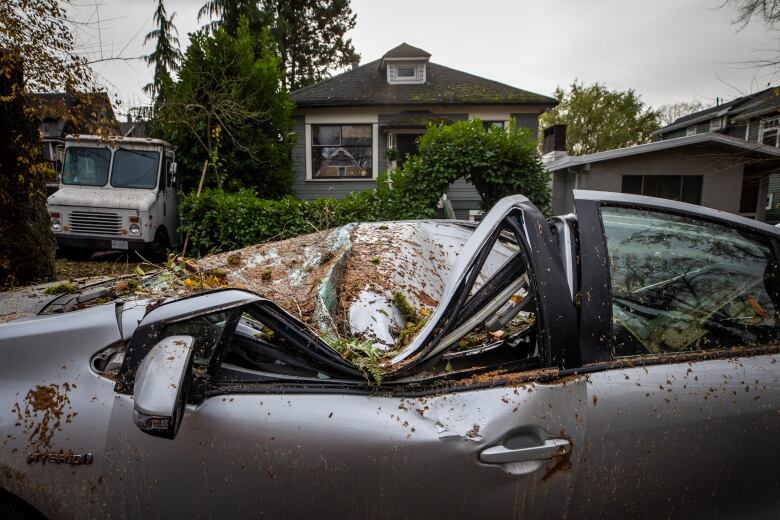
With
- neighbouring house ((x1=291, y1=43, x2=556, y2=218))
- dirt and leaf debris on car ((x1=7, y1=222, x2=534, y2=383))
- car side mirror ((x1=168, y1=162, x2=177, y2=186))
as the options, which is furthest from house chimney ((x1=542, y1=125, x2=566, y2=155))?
dirt and leaf debris on car ((x1=7, y1=222, x2=534, y2=383))

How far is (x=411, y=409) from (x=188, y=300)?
807mm

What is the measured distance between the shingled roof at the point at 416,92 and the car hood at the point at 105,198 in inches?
241

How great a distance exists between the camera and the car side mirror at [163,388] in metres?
1.20

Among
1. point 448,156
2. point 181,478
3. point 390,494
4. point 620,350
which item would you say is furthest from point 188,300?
point 448,156

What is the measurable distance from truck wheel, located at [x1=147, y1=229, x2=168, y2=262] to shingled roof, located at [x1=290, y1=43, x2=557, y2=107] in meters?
6.08

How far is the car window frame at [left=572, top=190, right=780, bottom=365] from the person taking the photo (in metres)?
1.54

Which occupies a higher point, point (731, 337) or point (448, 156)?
point (448, 156)

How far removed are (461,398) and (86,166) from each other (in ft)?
34.4

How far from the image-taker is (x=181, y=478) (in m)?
1.38

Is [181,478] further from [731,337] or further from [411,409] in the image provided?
[731,337]

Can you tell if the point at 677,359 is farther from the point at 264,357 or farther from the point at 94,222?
the point at 94,222

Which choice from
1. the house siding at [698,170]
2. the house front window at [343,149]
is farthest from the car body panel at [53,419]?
the house siding at [698,170]

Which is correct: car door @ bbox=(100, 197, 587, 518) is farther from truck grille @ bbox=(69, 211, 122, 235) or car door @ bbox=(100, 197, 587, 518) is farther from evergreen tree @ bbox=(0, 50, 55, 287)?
truck grille @ bbox=(69, 211, 122, 235)

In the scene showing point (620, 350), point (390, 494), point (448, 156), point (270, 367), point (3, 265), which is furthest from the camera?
point (448, 156)
